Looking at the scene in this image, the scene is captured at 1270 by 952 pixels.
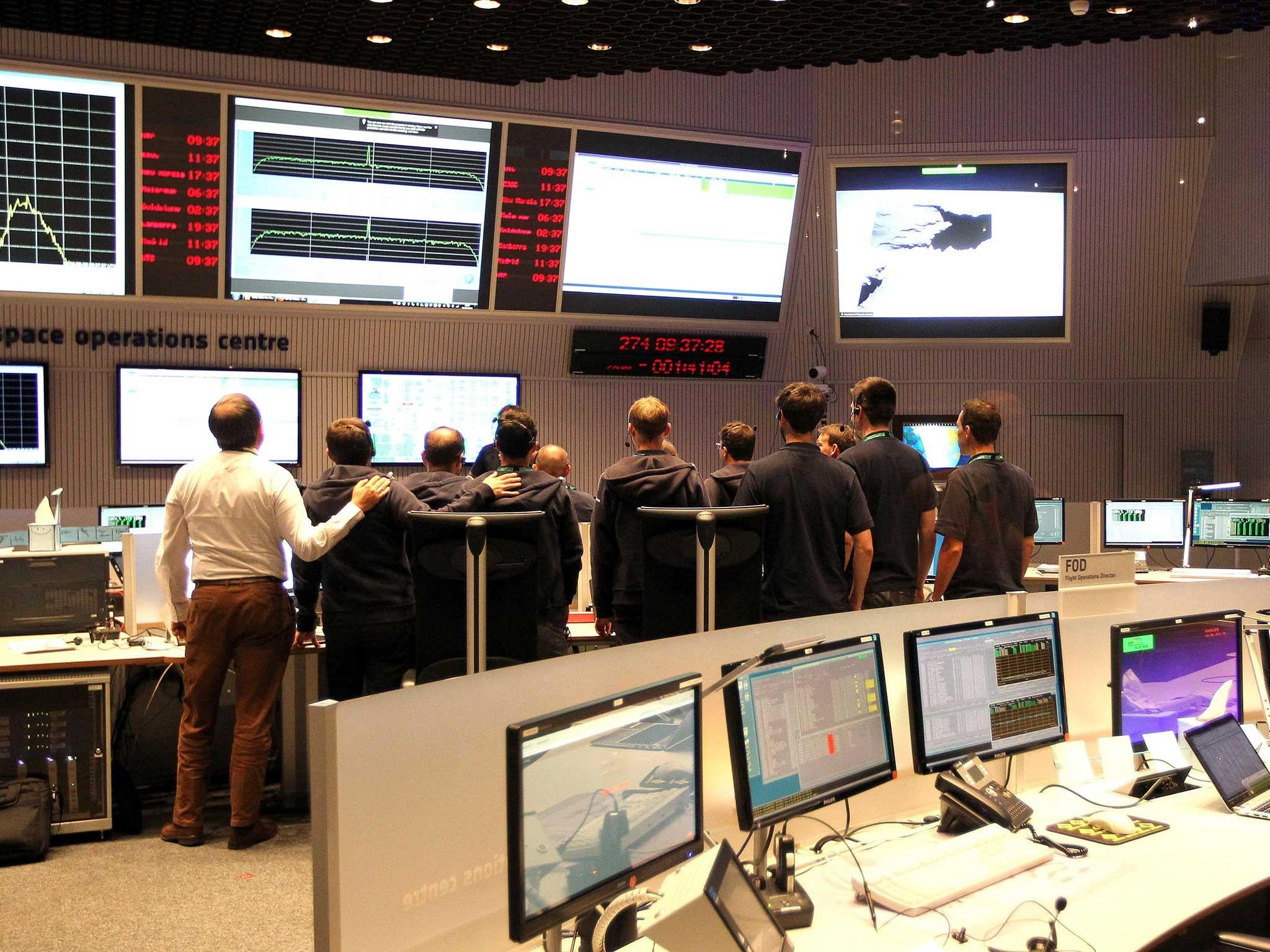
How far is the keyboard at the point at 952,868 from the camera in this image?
216 centimetres

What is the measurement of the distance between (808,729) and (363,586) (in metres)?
2.15

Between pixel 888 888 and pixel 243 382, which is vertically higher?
pixel 243 382

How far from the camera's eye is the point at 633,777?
1859mm

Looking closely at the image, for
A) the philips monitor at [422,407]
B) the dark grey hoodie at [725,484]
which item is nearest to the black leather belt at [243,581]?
the dark grey hoodie at [725,484]

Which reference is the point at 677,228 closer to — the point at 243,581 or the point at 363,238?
the point at 363,238

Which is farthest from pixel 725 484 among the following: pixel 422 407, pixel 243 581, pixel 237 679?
pixel 422 407

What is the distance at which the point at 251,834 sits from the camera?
13.3 ft

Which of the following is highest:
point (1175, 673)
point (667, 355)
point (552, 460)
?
point (667, 355)

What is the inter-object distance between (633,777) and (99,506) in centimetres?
496

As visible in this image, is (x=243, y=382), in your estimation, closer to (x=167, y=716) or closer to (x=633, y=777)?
(x=167, y=716)

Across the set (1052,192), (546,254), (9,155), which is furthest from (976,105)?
(9,155)

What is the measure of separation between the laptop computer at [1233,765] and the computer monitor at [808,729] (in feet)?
2.69

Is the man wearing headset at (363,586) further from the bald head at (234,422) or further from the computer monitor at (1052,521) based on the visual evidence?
the computer monitor at (1052,521)

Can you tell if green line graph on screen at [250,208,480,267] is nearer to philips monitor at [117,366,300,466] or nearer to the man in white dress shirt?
philips monitor at [117,366,300,466]
